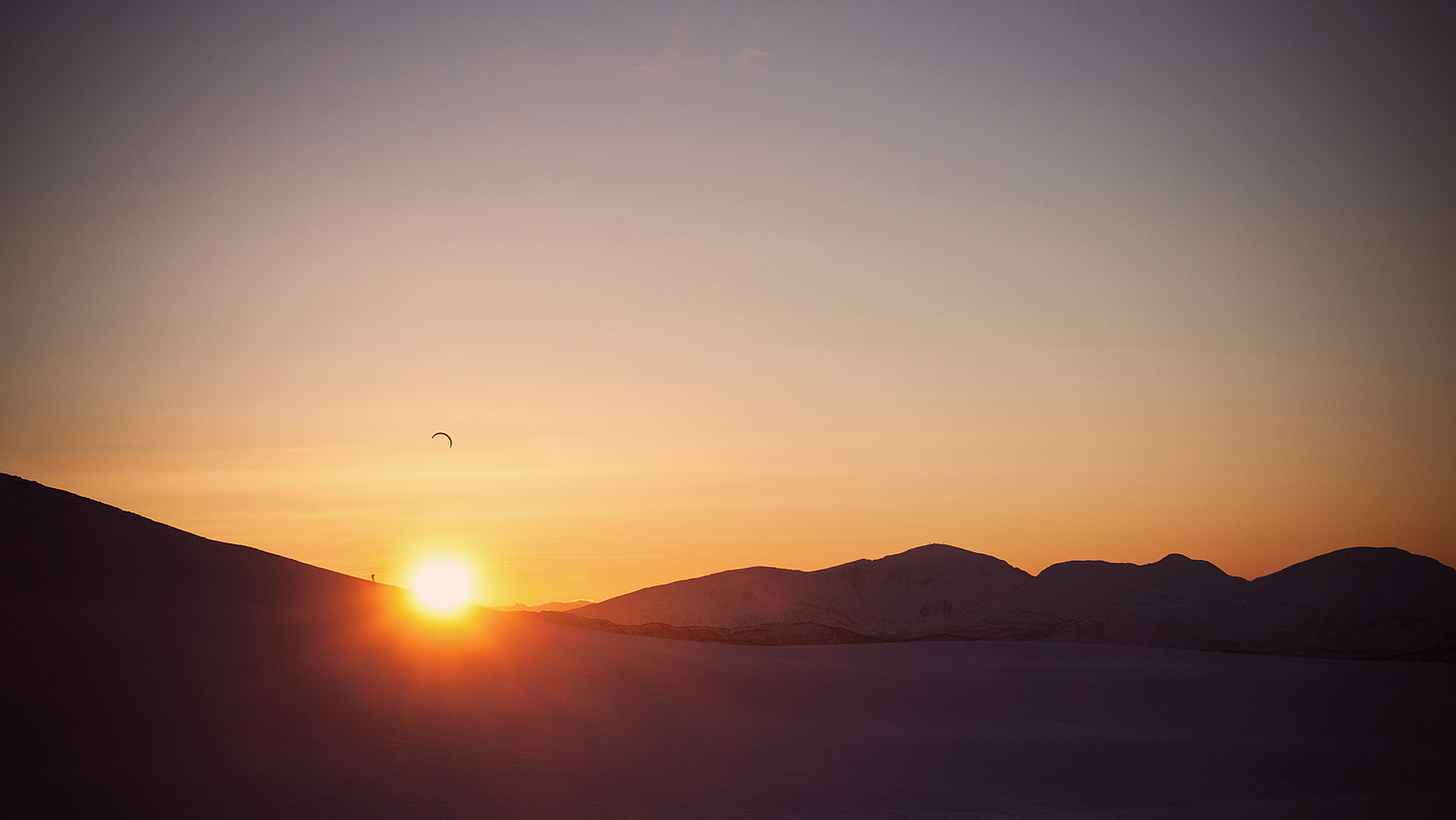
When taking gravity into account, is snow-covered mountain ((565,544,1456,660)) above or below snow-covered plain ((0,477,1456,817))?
above

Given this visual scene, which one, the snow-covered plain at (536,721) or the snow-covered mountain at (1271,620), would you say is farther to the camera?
the snow-covered mountain at (1271,620)

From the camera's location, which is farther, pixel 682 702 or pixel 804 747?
pixel 682 702

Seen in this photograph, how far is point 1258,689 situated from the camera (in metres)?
27.5

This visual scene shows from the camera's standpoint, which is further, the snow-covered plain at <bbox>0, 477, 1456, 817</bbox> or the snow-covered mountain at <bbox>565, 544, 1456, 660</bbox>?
the snow-covered mountain at <bbox>565, 544, 1456, 660</bbox>

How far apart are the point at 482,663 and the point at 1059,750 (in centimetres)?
1192

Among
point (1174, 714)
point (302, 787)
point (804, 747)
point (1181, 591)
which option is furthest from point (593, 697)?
point (1181, 591)

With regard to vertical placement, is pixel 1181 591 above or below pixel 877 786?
above

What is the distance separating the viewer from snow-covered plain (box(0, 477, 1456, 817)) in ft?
44.4

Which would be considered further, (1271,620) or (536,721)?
(1271,620)

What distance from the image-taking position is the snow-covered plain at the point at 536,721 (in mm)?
13531

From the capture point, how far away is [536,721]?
59.5 ft

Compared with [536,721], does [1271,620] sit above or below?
above

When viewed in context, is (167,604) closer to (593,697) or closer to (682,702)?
(593,697)

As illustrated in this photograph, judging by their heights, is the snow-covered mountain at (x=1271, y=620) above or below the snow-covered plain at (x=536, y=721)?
above
